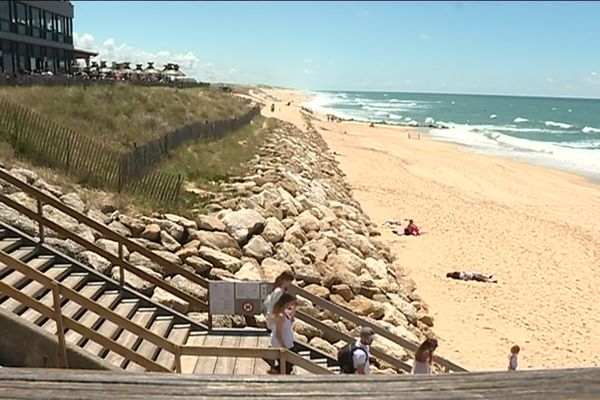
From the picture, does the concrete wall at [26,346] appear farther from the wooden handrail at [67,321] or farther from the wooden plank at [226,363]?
the wooden plank at [226,363]

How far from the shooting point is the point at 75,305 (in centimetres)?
744

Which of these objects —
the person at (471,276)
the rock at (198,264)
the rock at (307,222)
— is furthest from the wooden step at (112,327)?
the person at (471,276)

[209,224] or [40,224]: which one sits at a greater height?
[40,224]

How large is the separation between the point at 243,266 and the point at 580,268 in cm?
1158

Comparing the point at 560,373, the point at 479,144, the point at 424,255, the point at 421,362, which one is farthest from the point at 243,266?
the point at 479,144

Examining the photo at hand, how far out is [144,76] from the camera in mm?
53656

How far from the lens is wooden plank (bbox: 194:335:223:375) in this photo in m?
7.20

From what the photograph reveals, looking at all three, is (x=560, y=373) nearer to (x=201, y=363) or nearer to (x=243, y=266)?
(x=201, y=363)

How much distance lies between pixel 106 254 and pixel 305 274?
4.38 m

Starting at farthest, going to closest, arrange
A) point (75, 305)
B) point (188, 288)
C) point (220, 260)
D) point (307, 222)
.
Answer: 1. point (307, 222)
2. point (220, 260)
3. point (188, 288)
4. point (75, 305)

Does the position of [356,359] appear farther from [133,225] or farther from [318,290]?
[133,225]

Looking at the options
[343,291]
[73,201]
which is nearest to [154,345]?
[73,201]

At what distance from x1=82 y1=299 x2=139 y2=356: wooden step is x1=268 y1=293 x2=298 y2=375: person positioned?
73.6 inches

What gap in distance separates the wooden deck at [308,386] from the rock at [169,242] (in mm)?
6332
